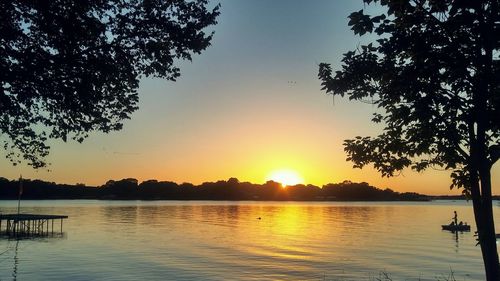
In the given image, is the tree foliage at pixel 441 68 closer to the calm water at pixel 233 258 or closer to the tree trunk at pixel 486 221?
the tree trunk at pixel 486 221

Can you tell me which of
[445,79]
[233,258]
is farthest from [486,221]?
[233,258]

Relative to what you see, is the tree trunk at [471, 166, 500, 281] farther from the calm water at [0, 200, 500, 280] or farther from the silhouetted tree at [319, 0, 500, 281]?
the calm water at [0, 200, 500, 280]

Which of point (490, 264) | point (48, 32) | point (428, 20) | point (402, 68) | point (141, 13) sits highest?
point (141, 13)

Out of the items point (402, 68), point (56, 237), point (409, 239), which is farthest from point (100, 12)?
point (409, 239)

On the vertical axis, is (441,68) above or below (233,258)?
above

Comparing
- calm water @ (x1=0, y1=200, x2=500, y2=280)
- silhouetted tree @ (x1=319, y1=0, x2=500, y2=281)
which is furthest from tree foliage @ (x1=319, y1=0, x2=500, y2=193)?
calm water @ (x1=0, y1=200, x2=500, y2=280)

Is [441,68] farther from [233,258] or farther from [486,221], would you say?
[233,258]

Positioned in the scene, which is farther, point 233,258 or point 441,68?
point 233,258

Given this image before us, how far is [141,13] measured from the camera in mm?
14555

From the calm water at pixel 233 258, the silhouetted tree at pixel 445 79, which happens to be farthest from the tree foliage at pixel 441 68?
the calm water at pixel 233 258

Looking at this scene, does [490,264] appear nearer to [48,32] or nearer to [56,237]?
[48,32]

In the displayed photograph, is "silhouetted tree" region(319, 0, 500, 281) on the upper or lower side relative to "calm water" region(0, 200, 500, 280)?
upper

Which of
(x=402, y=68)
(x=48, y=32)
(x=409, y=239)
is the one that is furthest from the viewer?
(x=409, y=239)

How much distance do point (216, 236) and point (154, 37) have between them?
76.5m
